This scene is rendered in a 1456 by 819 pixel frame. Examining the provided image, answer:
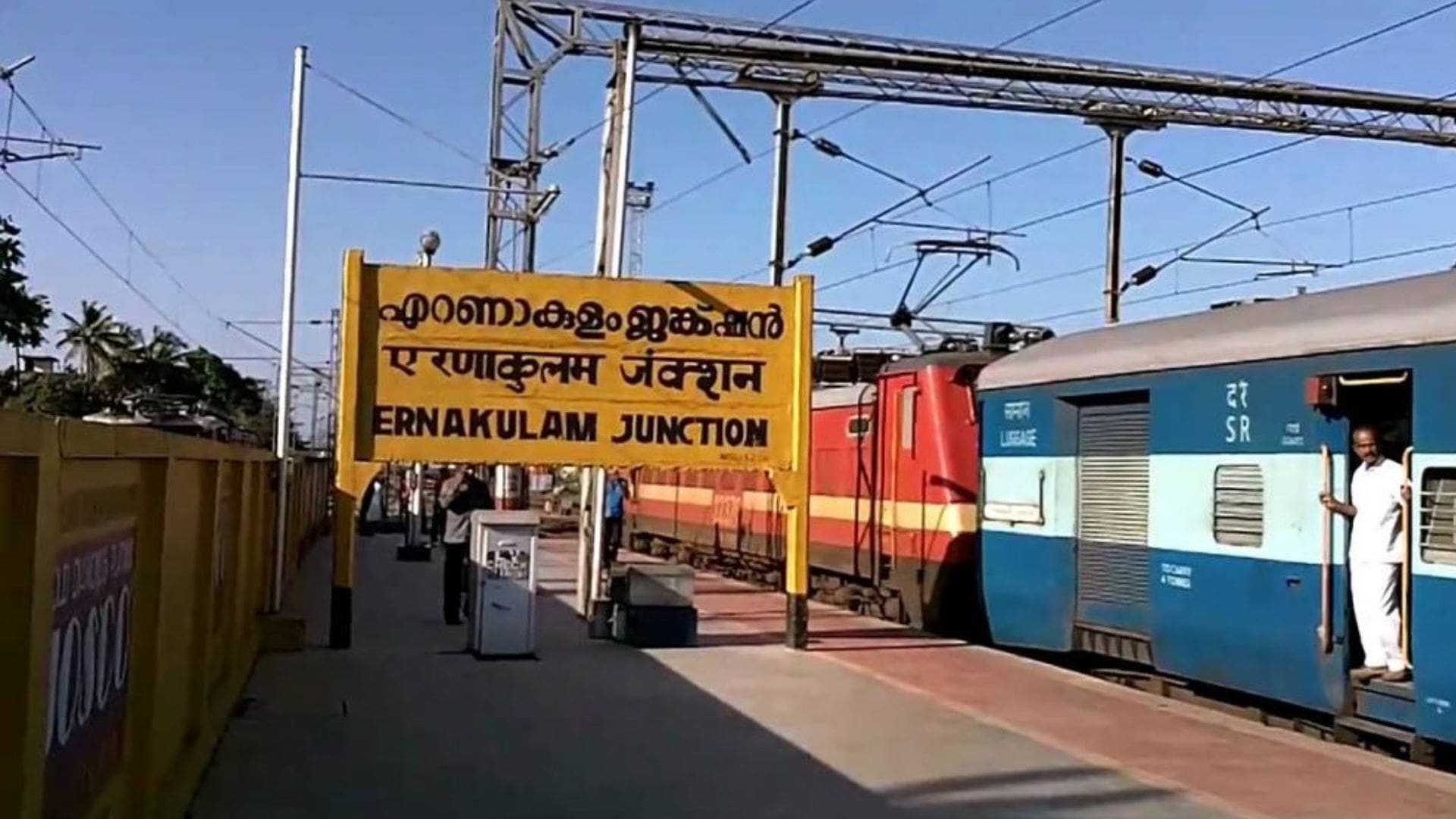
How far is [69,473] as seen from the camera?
14.0 feet

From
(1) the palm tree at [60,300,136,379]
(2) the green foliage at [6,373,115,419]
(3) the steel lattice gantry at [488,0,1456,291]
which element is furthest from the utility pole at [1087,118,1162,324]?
(1) the palm tree at [60,300,136,379]

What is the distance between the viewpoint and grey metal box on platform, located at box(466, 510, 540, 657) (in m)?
15.7

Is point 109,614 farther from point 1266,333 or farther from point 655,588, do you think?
point 655,588

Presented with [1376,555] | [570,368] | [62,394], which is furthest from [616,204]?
[62,394]

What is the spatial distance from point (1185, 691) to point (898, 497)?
6.33 meters

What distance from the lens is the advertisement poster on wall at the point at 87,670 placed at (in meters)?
4.39

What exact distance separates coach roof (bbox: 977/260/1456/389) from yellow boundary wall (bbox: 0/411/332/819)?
7048mm

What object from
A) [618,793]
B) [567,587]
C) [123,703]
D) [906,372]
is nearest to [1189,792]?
[618,793]

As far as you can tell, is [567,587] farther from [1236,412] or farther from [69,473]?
[69,473]

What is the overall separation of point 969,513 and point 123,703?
13.1 m

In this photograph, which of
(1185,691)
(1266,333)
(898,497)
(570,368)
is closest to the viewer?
(1266,333)

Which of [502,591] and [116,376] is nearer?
[502,591]

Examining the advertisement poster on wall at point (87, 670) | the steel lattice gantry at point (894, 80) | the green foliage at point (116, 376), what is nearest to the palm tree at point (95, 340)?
the green foliage at point (116, 376)

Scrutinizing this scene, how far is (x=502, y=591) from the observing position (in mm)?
15672
